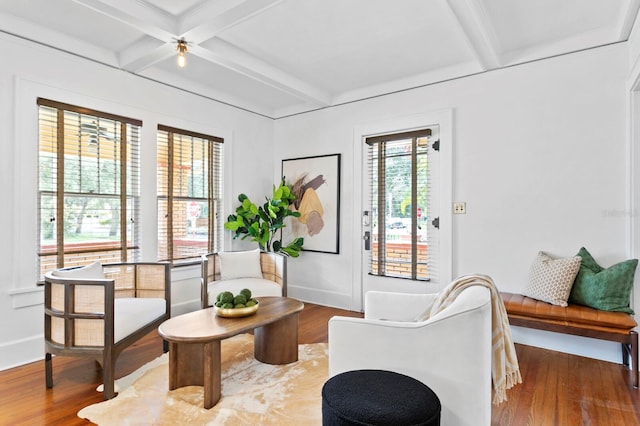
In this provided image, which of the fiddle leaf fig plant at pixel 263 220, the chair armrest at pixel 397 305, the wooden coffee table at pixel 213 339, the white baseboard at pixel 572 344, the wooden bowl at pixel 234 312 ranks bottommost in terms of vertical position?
the white baseboard at pixel 572 344

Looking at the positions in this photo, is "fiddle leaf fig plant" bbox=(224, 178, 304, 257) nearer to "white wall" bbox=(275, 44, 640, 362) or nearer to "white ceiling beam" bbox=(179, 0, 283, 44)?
"white wall" bbox=(275, 44, 640, 362)

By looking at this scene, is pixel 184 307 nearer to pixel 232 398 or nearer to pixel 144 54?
pixel 232 398

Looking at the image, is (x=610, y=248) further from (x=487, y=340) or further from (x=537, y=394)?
(x=487, y=340)

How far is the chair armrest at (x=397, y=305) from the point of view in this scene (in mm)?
2352

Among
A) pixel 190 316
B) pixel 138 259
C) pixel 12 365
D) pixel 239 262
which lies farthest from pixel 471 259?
pixel 12 365

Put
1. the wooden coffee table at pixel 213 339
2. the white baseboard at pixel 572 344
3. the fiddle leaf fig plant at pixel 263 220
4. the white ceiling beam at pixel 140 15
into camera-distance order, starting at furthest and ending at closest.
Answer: the fiddle leaf fig plant at pixel 263 220 → the white baseboard at pixel 572 344 → the white ceiling beam at pixel 140 15 → the wooden coffee table at pixel 213 339

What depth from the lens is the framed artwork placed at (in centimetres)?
468

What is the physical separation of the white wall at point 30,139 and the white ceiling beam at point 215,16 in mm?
1136

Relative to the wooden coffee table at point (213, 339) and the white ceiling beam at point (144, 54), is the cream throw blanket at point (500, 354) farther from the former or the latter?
the white ceiling beam at point (144, 54)

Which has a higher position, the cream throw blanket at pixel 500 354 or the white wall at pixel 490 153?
the white wall at pixel 490 153

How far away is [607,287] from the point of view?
2762mm

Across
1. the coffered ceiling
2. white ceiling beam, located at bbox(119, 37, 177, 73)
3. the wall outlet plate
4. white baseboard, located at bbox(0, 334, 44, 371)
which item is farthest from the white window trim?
white baseboard, located at bbox(0, 334, 44, 371)

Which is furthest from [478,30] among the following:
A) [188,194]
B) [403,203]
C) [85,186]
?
[85,186]

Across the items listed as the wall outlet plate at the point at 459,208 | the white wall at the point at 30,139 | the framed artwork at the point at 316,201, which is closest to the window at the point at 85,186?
the white wall at the point at 30,139
